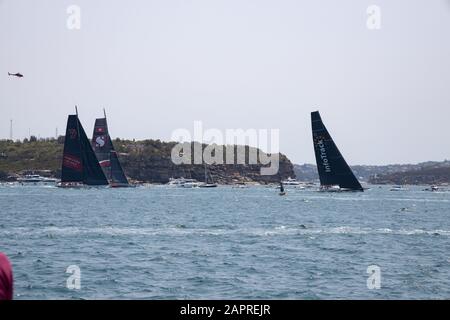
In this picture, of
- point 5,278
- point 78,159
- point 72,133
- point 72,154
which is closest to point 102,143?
point 78,159

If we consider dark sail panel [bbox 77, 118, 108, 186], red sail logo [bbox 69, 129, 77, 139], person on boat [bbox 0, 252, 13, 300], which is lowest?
person on boat [bbox 0, 252, 13, 300]

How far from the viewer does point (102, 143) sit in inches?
6742

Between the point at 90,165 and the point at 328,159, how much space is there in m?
56.9

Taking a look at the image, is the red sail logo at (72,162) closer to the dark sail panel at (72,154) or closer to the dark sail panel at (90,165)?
the dark sail panel at (72,154)

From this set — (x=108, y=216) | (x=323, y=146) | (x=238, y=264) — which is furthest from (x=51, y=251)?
(x=323, y=146)

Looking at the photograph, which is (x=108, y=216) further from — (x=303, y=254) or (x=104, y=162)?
(x=104, y=162)

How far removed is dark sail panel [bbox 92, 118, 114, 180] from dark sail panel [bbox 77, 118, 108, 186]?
12303mm

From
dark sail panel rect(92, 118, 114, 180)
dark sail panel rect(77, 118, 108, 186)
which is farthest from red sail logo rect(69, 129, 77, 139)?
dark sail panel rect(92, 118, 114, 180)

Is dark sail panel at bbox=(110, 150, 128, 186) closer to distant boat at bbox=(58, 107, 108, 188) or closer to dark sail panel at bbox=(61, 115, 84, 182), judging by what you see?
distant boat at bbox=(58, 107, 108, 188)

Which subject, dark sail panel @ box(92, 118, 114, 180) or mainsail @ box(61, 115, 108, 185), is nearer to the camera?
mainsail @ box(61, 115, 108, 185)

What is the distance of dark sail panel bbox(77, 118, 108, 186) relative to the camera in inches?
5886

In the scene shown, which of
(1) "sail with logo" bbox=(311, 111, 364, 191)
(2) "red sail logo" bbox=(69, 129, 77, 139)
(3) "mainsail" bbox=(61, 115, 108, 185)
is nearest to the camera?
(1) "sail with logo" bbox=(311, 111, 364, 191)

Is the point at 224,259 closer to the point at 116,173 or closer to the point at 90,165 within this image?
the point at 90,165

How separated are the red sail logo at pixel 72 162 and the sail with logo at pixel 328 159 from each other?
54.8 meters
